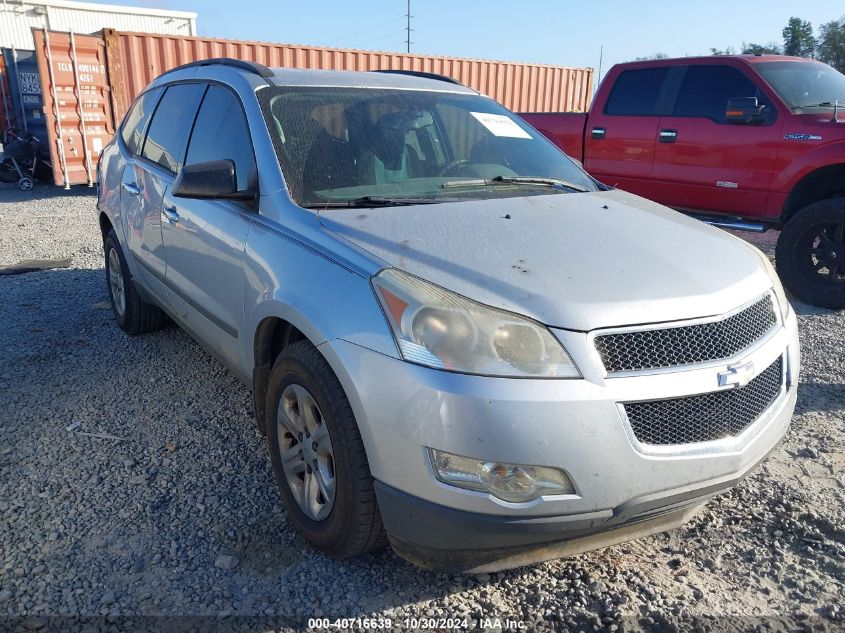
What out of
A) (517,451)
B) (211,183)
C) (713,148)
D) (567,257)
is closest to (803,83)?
(713,148)

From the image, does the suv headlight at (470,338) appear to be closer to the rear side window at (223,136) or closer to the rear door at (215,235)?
the rear door at (215,235)

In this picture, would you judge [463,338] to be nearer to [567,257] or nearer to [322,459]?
[567,257]

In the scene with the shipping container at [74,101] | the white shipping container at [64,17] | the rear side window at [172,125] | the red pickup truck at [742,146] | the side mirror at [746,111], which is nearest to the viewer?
the rear side window at [172,125]

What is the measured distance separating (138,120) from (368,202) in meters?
2.69

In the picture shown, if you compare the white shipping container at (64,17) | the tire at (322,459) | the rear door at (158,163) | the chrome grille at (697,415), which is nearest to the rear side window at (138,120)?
the rear door at (158,163)

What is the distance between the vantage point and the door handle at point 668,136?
658 centimetres

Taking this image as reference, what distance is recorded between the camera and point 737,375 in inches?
85.4

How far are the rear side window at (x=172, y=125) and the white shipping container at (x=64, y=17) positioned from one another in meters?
28.9

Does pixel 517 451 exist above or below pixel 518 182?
below

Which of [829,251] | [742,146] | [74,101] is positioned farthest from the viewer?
[74,101]

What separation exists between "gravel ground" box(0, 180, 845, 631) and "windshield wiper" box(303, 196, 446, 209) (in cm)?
126

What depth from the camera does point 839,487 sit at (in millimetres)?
3057

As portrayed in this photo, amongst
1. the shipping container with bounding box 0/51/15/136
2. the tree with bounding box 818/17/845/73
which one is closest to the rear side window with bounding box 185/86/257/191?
the shipping container with bounding box 0/51/15/136

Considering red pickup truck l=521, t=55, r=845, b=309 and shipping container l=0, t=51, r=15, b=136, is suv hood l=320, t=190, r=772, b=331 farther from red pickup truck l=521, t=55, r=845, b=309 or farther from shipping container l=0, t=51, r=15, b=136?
shipping container l=0, t=51, r=15, b=136
